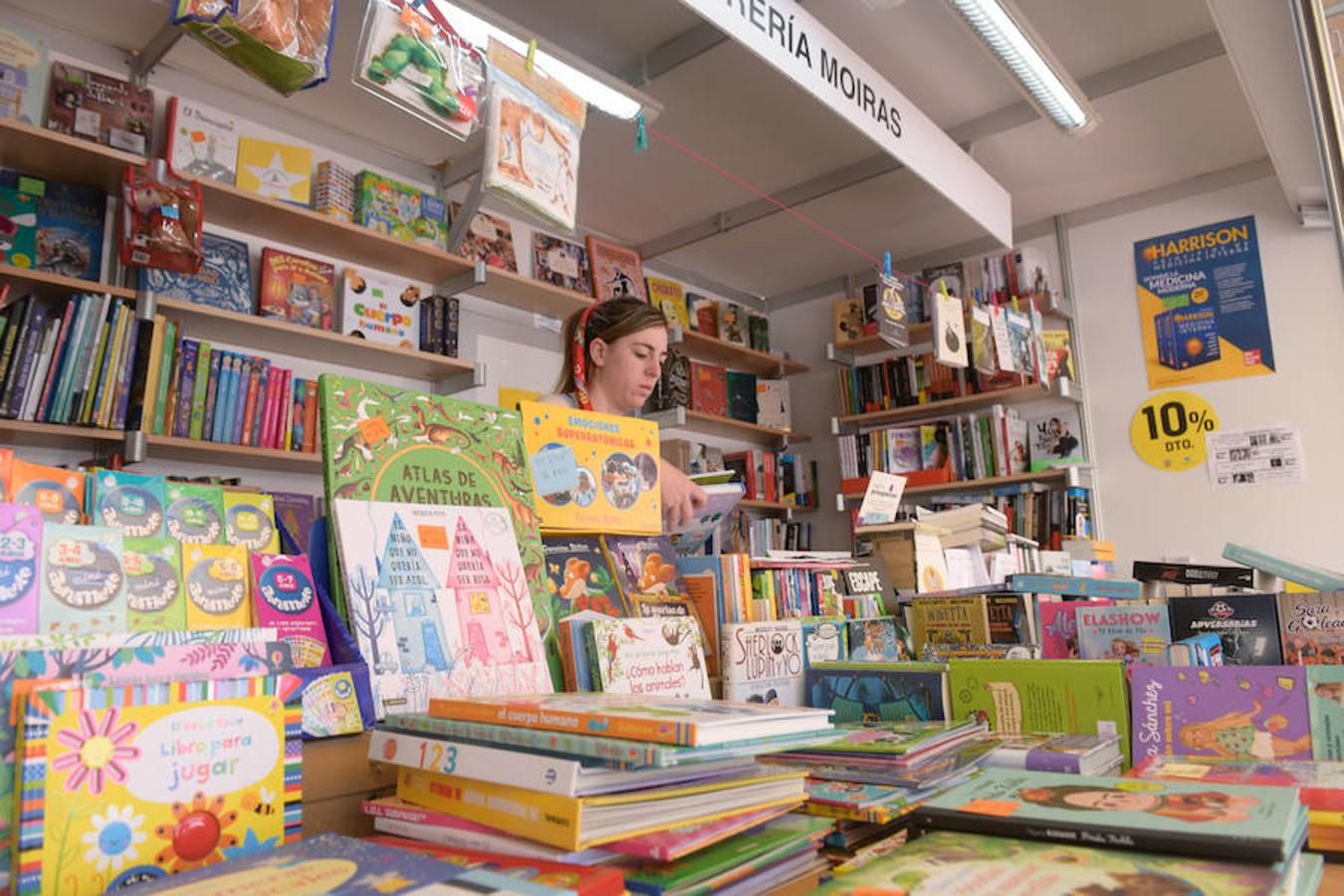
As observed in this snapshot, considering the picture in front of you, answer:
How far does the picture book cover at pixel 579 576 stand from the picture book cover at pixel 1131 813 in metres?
0.58

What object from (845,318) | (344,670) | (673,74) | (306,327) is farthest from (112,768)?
(845,318)

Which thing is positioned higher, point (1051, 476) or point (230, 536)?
point (1051, 476)

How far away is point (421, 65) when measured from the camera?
1.41 meters

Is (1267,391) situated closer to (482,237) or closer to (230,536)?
(482,237)

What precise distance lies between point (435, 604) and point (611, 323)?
1141mm

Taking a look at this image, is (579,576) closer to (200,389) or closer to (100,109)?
(200,389)

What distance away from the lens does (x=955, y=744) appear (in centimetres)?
108

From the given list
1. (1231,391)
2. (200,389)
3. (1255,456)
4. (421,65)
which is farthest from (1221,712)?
(1231,391)

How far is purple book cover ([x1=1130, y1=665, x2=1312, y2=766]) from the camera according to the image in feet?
3.56

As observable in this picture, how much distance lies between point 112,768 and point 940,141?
334 cm

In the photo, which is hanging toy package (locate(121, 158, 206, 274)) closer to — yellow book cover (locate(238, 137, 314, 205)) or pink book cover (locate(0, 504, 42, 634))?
yellow book cover (locate(238, 137, 314, 205))

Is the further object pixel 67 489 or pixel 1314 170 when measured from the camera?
pixel 1314 170

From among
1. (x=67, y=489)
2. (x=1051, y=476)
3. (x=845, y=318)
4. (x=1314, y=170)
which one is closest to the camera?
(x=67, y=489)

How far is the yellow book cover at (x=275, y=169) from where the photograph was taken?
119 inches
